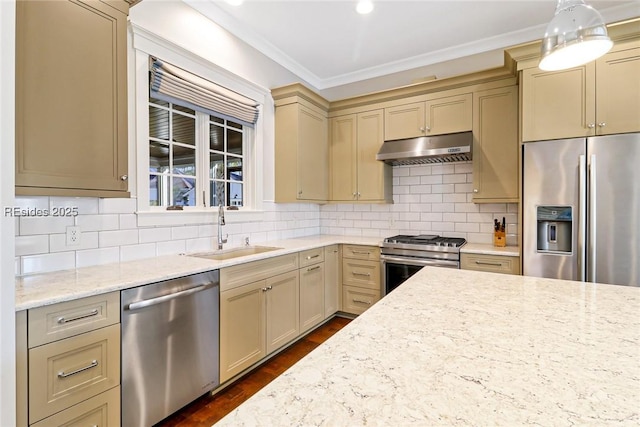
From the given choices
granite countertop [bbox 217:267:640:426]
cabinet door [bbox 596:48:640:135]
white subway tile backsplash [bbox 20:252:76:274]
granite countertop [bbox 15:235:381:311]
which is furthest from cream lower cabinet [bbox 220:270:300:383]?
cabinet door [bbox 596:48:640:135]

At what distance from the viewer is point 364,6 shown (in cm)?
265

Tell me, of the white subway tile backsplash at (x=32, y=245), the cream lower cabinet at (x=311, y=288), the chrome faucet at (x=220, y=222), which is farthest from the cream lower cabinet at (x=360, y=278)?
the white subway tile backsplash at (x=32, y=245)

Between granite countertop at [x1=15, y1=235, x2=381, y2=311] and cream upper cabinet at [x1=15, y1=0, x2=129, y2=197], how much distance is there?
44 cm

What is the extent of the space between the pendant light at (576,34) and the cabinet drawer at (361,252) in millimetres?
2306

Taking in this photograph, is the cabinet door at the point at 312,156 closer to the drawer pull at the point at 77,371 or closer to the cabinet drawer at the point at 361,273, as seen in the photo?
the cabinet drawer at the point at 361,273

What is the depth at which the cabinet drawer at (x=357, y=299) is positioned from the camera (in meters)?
3.42

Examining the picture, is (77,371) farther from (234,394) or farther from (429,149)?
(429,149)

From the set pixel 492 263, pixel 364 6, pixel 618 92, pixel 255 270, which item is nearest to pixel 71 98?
pixel 255 270

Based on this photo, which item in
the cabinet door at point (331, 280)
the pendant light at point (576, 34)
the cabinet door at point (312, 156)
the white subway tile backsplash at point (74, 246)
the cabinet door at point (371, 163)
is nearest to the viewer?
the pendant light at point (576, 34)

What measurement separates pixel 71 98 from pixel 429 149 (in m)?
2.76

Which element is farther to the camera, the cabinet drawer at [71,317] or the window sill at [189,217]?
the window sill at [189,217]

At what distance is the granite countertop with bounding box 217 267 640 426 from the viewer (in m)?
0.57

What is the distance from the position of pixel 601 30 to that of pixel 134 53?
257 cm

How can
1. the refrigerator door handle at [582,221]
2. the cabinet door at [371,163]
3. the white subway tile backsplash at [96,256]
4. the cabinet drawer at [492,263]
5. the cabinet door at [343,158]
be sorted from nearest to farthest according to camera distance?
the white subway tile backsplash at [96,256] → the refrigerator door handle at [582,221] → the cabinet drawer at [492,263] → the cabinet door at [371,163] → the cabinet door at [343,158]
